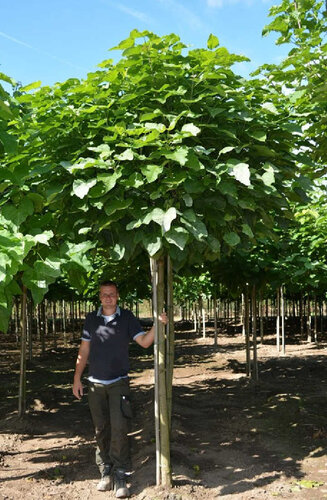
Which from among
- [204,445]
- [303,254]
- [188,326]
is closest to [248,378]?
[303,254]

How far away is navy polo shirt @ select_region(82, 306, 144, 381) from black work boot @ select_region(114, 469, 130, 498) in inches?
32.1

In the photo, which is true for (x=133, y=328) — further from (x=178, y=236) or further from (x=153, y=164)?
(x=153, y=164)

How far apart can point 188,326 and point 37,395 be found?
22.3m

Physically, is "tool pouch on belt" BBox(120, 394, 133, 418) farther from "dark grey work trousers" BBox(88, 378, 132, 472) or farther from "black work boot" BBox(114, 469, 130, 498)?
"black work boot" BBox(114, 469, 130, 498)

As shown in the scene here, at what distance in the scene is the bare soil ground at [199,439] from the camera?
14.5 ft

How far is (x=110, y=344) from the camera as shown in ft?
14.5

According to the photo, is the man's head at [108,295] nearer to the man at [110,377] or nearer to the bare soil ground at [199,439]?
the man at [110,377]

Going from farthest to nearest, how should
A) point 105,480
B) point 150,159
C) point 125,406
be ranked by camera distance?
point 105,480 < point 125,406 < point 150,159

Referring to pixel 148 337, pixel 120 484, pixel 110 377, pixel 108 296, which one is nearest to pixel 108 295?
pixel 108 296

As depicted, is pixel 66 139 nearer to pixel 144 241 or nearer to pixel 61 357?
pixel 144 241

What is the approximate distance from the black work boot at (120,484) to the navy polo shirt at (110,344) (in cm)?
82

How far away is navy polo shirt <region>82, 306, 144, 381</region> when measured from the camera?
173 inches

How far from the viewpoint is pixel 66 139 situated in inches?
155

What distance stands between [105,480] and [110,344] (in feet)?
4.15
